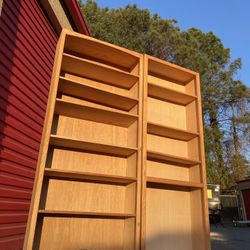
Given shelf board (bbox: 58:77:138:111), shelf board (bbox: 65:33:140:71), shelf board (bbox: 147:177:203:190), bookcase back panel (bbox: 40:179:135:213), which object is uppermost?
shelf board (bbox: 65:33:140:71)

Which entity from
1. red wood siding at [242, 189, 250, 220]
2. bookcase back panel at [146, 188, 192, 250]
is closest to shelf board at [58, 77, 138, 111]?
bookcase back panel at [146, 188, 192, 250]

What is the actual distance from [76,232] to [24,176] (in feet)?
3.65

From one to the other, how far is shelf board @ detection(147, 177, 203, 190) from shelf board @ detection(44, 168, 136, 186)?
8.3 inches

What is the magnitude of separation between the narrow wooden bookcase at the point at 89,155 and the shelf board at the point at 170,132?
0.21 m

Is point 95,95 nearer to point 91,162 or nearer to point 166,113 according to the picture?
point 91,162

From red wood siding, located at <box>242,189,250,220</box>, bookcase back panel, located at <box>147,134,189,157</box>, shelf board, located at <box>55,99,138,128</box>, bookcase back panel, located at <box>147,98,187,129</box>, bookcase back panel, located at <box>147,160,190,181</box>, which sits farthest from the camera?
red wood siding, located at <box>242,189,250,220</box>

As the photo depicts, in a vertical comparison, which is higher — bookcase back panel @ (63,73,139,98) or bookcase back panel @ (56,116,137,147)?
bookcase back panel @ (63,73,139,98)

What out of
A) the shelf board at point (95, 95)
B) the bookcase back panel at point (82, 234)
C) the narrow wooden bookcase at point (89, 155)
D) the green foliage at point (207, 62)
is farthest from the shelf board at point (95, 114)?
the green foliage at point (207, 62)

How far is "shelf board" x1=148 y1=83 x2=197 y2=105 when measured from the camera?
107 inches

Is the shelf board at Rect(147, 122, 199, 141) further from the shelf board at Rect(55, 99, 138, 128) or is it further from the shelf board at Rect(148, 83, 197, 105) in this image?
the shelf board at Rect(148, 83, 197, 105)

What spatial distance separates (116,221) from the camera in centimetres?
229

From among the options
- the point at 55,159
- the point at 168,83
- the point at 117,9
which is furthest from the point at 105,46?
the point at 117,9

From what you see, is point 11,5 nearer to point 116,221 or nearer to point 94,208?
point 94,208

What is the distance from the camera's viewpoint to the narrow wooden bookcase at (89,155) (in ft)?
6.81
